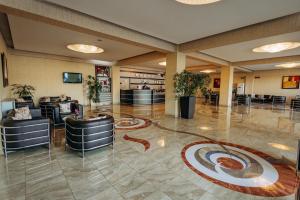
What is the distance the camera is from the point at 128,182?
89.6 inches

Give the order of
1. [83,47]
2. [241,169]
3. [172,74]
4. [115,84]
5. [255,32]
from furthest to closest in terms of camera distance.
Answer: [115,84], [172,74], [83,47], [255,32], [241,169]

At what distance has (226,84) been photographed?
37.1ft

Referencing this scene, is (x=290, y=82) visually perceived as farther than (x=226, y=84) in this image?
Yes

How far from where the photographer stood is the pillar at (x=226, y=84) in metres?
11.0

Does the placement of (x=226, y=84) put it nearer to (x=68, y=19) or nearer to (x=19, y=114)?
(x=68, y=19)

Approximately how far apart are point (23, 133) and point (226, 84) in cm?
1185

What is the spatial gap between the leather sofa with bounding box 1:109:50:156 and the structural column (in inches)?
199

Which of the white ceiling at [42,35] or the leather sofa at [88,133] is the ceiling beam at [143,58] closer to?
the white ceiling at [42,35]

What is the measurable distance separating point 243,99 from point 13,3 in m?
14.5

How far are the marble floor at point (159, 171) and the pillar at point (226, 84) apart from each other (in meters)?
7.54

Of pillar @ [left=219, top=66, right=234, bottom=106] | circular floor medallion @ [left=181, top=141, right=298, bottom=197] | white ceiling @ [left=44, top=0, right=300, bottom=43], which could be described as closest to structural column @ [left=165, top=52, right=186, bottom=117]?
white ceiling @ [left=44, top=0, right=300, bottom=43]

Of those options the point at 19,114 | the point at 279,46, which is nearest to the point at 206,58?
the point at 279,46

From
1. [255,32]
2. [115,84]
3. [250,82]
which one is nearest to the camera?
[255,32]

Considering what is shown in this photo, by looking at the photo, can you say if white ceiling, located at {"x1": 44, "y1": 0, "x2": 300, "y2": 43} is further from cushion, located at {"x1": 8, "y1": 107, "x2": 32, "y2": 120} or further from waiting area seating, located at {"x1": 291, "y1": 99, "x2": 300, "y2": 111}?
waiting area seating, located at {"x1": 291, "y1": 99, "x2": 300, "y2": 111}
